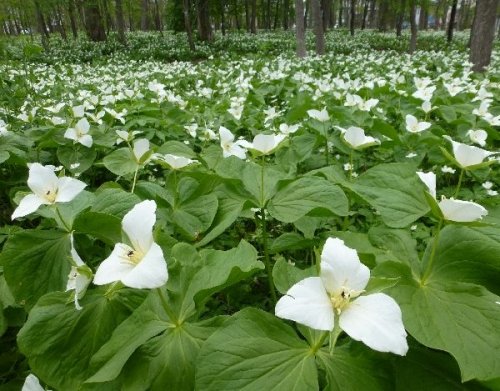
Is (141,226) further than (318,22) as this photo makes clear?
No

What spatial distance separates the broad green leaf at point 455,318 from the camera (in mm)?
817

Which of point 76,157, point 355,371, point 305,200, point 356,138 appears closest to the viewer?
point 355,371

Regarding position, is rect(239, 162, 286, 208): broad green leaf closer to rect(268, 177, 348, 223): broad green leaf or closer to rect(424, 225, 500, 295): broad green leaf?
rect(268, 177, 348, 223): broad green leaf

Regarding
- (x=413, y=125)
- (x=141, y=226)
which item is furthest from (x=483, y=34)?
(x=141, y=226)

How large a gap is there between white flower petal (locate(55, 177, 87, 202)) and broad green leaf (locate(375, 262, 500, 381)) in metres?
0.90

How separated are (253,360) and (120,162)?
1333mm

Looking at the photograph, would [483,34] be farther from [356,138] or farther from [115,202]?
[115,202]

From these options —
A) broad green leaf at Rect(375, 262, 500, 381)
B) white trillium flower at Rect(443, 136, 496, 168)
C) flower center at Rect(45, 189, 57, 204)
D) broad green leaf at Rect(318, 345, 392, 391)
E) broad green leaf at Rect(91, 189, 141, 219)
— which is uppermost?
white trillium flower at Rect(443, 136, 496, 168)

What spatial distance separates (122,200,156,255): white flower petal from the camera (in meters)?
Result: 0.90

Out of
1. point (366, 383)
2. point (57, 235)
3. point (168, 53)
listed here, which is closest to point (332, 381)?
point (366, 383)

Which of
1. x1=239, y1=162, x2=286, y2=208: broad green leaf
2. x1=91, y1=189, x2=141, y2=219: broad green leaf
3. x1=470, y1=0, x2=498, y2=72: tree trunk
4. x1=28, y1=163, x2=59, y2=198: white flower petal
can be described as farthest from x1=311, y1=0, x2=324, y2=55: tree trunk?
x1=28, y1=163, x2=59, y2=198: white flower petal

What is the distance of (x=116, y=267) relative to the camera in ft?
2.95

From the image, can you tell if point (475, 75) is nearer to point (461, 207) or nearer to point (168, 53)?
point (461, 207)

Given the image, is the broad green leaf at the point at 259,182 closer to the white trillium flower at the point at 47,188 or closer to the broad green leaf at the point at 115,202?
the broad green leaf at the point at 115,202
